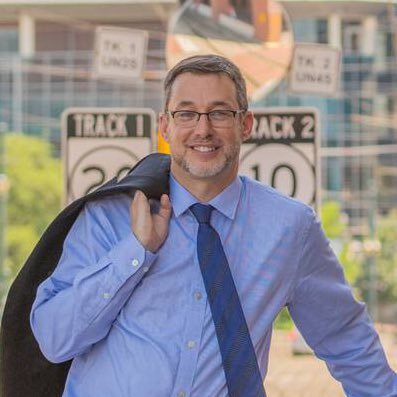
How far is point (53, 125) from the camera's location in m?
72.8

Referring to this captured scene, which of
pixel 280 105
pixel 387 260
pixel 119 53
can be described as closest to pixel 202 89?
pixel 119 53

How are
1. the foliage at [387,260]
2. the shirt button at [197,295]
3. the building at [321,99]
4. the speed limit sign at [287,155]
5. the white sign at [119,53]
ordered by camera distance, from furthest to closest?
the building at [321,99] < the foliage at [387,260] < the white sign at [119,53] < the speed limit sign at [287,155] < the shirt button at [197,295]

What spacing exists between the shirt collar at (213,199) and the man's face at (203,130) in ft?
0.15

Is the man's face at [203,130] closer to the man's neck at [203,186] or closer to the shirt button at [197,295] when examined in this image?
the man's neck at [203,186]

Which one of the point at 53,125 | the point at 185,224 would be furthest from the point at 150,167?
the point at 53,125

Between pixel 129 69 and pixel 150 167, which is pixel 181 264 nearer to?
pixel 150 167

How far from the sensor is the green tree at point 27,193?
200 feet

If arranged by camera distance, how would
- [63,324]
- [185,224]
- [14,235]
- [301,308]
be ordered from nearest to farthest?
[63,324] → [185,224] → [301,308] → [14,235]

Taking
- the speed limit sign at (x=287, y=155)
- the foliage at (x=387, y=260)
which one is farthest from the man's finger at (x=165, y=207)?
the foliage at (x=387, y=260)

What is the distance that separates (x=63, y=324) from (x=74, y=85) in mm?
73968

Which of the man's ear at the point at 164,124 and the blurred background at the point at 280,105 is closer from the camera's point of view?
the man's ear at the point at 164,124

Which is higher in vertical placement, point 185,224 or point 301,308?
point 185,224

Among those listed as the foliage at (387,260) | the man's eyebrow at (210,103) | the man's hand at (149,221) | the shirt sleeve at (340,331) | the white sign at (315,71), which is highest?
the white sign at (315,71)

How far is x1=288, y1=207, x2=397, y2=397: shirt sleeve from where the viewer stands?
109 inches
